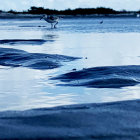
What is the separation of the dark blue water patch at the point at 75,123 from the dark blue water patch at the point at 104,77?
2555 millimetres

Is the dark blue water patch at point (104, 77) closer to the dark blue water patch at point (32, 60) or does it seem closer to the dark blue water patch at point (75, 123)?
the dark blue water patch at point (32, 60)

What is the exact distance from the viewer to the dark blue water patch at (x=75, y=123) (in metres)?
4.98

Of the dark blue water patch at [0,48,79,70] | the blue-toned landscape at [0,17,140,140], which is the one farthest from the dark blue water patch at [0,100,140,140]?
the dark blue water patch at [0,48,79,70]

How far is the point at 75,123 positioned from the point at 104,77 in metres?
4.52

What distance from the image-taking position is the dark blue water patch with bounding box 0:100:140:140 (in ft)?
16.4

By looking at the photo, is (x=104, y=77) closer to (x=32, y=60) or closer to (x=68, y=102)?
(x=68, y=102)

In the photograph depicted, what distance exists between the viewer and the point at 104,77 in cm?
991

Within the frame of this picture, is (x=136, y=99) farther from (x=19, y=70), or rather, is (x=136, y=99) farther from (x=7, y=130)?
(x=19, y=70)

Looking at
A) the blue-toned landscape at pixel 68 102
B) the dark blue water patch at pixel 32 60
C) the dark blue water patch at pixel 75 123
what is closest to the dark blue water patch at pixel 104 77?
the blue-toned landscape at pixel 68 102

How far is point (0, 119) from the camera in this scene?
5.73 m

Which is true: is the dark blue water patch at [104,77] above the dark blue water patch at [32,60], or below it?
above

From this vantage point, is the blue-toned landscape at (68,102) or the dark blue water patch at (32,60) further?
the dark blue water patch at (32,60)

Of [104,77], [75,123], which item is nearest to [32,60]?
[104,77]

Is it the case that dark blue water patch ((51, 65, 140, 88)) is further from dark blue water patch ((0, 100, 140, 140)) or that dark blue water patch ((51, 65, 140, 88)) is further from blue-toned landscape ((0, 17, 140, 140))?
dark blue water patch ((0, 100, 140, 140))
